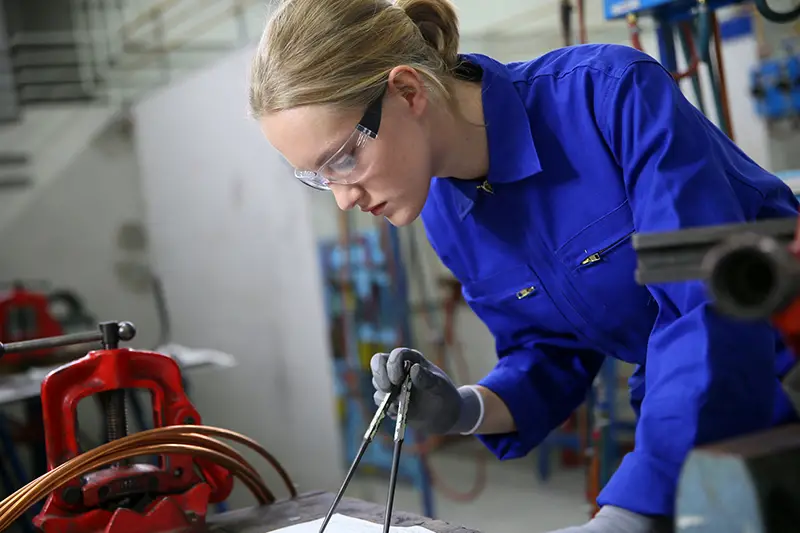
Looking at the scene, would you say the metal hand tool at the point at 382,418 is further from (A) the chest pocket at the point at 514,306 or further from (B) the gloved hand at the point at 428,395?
(A) the chest pocket at the point at 514,306

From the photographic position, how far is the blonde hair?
1.07 m

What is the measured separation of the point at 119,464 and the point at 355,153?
1.92ft

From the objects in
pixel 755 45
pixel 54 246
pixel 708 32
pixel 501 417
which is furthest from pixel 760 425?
pixel 54 246

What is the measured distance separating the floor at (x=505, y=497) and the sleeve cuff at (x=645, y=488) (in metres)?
2.73

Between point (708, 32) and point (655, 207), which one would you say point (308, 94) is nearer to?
point (655, 207)

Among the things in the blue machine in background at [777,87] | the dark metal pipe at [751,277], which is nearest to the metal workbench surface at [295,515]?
the dark metal pipe at [751,277]

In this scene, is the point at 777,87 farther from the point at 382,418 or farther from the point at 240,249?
the point at 240,249

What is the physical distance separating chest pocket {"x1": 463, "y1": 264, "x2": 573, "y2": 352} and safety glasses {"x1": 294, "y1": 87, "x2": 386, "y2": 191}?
284 millimetres

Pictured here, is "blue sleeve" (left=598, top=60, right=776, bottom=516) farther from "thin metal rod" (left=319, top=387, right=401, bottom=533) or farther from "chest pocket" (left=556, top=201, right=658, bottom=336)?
"thin metal rod" (left=319, top=387, right=401, bottom=533)

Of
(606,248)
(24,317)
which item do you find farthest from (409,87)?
(24,317)

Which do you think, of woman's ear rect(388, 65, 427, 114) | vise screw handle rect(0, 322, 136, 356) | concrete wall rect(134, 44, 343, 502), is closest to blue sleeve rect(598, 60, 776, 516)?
woman's ear rect(388, 65, 427, 114)

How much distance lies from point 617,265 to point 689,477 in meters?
0.57

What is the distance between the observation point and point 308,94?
1067mm

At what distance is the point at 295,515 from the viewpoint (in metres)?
1.26
